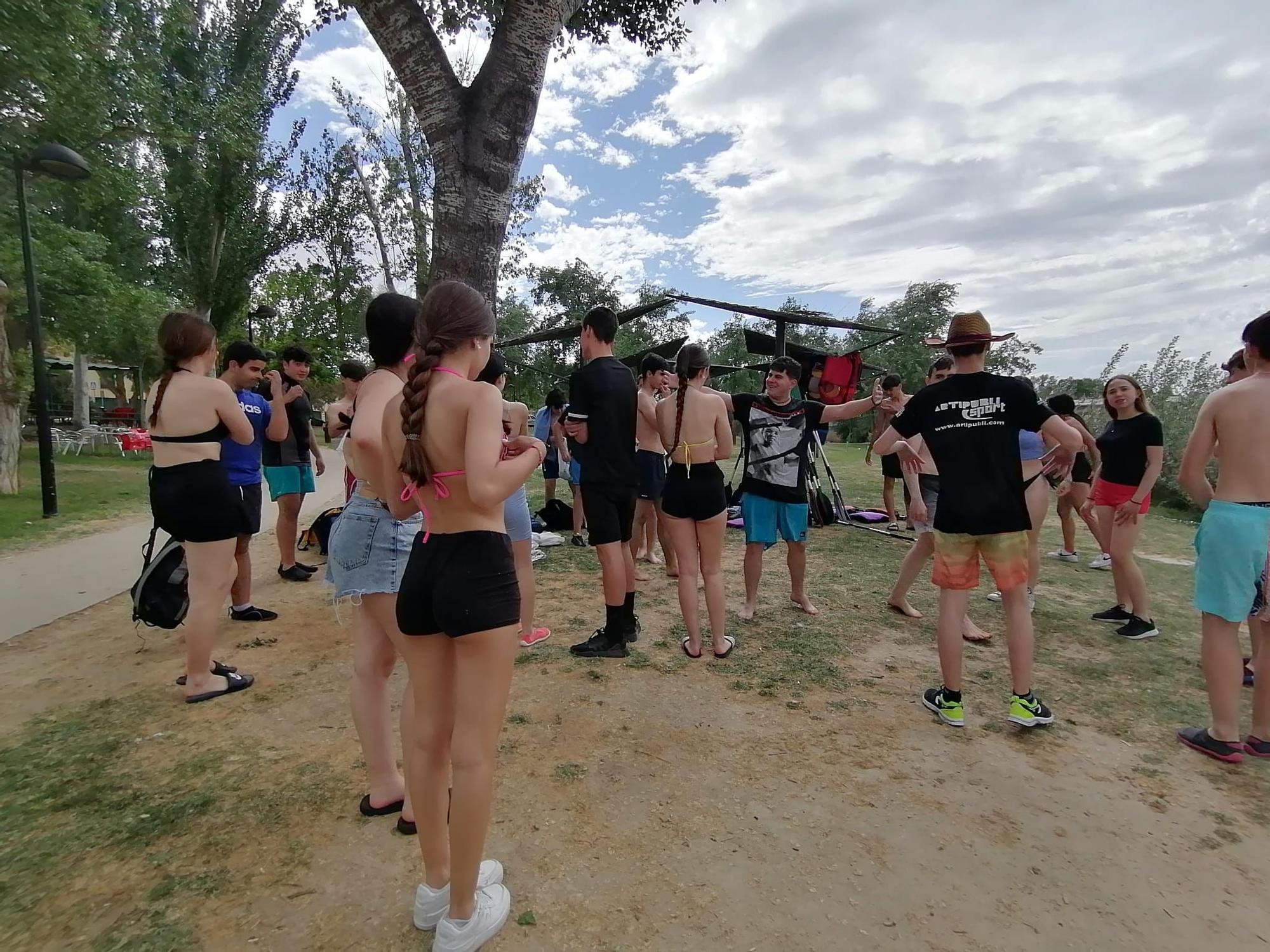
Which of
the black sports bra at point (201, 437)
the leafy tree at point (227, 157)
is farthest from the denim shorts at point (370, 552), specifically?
the leafy tree at point (227, 157)

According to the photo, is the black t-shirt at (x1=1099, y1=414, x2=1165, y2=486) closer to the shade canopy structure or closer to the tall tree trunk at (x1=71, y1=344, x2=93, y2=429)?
the shade canopy structure

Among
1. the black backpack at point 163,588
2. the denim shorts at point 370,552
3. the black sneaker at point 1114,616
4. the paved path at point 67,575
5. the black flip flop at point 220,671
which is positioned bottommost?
the black sneaker at point 1114,616

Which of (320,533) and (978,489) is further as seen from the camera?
(320,533)

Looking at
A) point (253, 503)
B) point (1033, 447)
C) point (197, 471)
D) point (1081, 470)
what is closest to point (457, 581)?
point (197, 471)

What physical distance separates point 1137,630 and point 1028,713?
7.06ft

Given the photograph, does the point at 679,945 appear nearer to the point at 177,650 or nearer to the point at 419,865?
the point at 419,865

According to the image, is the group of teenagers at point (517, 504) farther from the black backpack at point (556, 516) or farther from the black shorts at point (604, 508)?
the black backpack at point (556, 516)

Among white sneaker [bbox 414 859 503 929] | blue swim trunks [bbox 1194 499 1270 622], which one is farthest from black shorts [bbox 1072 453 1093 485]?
white sneaker [bbox 414 859 503 929]

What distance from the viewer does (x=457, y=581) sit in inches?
62.2

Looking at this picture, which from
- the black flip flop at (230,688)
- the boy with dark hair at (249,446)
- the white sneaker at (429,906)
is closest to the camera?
the white sneaker at (429,906)

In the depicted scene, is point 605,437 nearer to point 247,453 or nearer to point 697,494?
point 697,494

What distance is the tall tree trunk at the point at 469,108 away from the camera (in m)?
4.25

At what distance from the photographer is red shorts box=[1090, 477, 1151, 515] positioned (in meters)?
4.57

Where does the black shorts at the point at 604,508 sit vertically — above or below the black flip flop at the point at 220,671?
above
